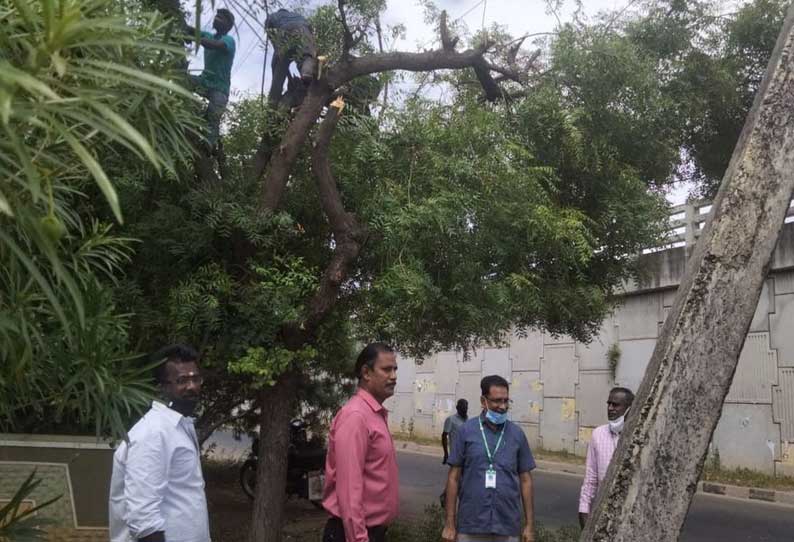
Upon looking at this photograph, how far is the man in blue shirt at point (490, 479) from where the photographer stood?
4.95 meters

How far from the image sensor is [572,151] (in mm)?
7785

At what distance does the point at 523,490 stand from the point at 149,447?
248cm

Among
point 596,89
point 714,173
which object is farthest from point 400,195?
point 714,173

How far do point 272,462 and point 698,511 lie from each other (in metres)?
7.71

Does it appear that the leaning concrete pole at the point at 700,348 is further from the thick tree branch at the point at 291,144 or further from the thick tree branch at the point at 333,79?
the thick tree branch at the point at 291,144

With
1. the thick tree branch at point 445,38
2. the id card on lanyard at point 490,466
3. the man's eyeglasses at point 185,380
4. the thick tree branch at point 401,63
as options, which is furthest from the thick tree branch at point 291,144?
the man's eyeglasses at point 185,380

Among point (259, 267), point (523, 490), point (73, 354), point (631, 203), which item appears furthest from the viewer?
point (631, 203)

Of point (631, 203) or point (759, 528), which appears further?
point (759, 528)

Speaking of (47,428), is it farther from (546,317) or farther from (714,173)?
(714,173)

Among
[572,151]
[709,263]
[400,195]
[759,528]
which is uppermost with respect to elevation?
[572,151]

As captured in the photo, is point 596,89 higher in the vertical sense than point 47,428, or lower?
higher

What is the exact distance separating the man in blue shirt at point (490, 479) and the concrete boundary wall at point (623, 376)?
4.50 metres

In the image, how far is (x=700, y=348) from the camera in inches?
115

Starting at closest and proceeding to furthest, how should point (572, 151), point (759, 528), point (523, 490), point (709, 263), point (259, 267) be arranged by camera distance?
point (709, 263)
point (523, 490)
point (259, 267)
point (572, 151)
point (759, 528)
